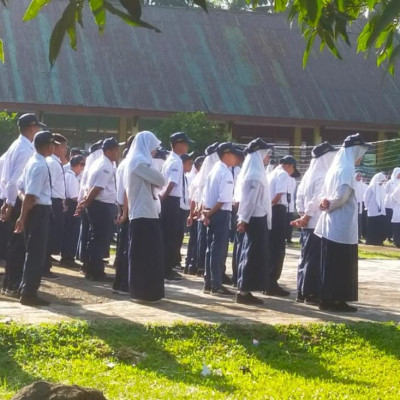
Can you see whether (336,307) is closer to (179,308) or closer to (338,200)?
(338,200)

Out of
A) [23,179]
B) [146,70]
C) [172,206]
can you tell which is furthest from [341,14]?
[146,70]

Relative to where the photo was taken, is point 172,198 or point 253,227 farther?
point 172,198

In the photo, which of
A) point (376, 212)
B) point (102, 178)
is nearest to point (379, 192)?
point (376, 212)

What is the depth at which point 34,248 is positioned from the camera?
9031 millimetres

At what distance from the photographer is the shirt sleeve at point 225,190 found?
11172 millimetres

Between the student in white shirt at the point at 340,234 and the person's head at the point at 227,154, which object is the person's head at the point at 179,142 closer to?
the person's head at the point at 227,154

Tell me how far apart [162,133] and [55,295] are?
716 inches

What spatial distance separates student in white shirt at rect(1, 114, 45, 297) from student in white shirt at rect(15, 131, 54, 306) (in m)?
0.62

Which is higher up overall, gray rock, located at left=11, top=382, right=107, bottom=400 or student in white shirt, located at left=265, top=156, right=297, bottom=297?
student in white shirt, located at left=265, top=156, right=297, bottom=297

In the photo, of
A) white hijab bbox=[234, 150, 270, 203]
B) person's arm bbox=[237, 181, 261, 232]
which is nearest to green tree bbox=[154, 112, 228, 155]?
white hijab bbox=[234, 150, 270, 203]

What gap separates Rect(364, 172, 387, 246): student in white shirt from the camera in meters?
23.7

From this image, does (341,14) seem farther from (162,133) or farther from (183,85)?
→ (183,85)

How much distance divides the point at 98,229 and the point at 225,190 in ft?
6.18

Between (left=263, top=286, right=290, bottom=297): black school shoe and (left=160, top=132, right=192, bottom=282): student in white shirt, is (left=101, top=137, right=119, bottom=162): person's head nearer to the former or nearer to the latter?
(left=160, top=132, right=192, bottom=282): student in white shirt
